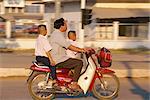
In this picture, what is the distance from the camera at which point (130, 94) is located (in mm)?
9789

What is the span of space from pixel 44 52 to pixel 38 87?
716 millimetres

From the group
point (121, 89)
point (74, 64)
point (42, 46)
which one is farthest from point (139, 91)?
point (42, 46)

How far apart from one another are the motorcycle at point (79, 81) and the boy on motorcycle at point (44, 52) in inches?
3.8

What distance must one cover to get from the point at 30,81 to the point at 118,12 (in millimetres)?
21984

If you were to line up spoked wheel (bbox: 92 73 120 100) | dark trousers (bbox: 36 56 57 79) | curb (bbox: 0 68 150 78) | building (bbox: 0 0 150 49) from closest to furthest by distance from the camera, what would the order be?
1. dark trousers (bbox: 36 56 57 79)
2. spoked wheel (bbox: 92 73 120 100)
3. curb (bbox: 0 68 150 78)
4. building (bbox: 0 0 150 49)

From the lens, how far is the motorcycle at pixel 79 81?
→ 28.2 feet

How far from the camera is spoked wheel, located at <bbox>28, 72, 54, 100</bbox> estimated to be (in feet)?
28.5

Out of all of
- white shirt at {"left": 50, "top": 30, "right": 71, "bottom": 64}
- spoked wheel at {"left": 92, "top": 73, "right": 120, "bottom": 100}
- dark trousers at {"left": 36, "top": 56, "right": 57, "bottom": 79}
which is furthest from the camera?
spoked wheel at {"left": 92, "top": 73, "right": 120, "bottom": 100}

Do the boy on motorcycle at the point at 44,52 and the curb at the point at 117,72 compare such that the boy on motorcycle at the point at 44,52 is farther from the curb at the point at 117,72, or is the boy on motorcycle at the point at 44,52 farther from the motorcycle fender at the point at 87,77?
the curb at the point at 117,72

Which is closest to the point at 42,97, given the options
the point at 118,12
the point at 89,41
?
the point at 89,41

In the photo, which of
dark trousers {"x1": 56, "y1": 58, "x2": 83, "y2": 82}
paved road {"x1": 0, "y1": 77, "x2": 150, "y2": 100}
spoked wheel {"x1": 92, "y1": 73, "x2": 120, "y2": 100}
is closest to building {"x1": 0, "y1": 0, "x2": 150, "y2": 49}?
paved road {"x1": 0, "y1": 77, "x2": 150, "y2": 100}

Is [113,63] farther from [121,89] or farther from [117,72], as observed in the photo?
[121,89]

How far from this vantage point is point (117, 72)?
1248 centimetres

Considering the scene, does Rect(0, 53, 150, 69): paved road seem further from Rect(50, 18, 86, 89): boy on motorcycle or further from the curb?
Rect(50, 18, 86, 89): boy on motorcycle
